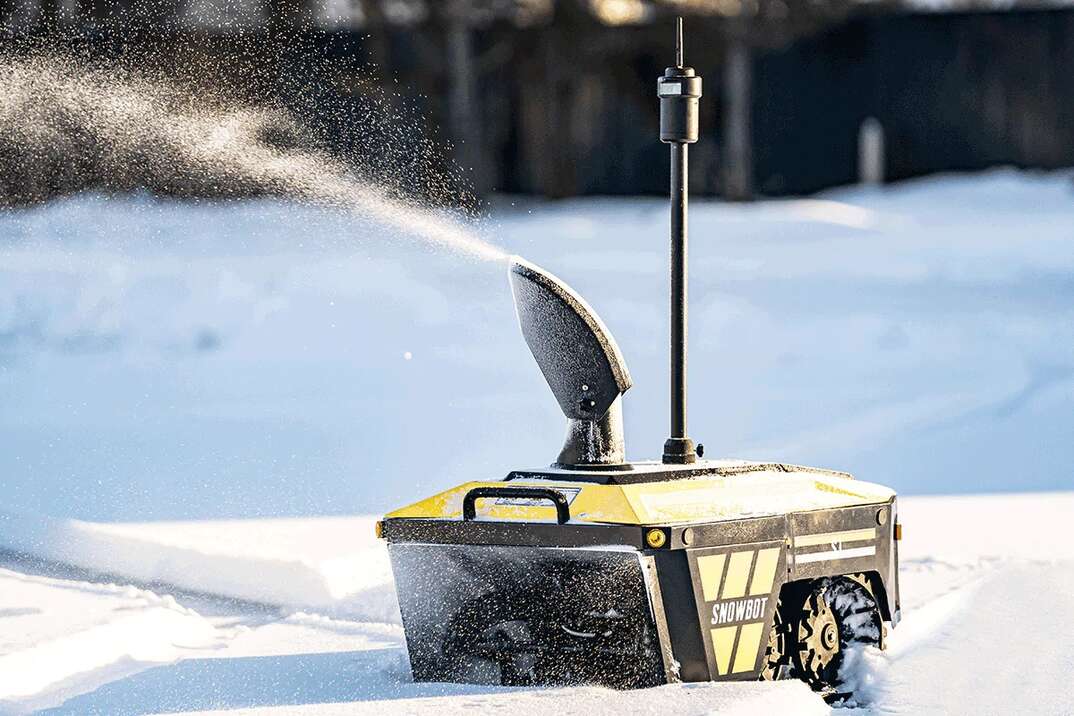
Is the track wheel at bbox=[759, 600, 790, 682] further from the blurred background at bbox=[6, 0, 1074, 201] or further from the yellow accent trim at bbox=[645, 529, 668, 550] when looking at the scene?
the blurred background at bbox=[6, 0, 1074, 201]

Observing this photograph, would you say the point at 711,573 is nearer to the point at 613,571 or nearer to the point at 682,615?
the point at 682,615

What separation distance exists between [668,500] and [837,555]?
697 mm

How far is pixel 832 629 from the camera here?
562 centimetres

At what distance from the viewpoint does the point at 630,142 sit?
22.9 metres

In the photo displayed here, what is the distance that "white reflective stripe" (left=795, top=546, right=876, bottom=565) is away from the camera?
537 centimetres

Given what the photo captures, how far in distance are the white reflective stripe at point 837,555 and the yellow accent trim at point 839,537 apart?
0.10ft

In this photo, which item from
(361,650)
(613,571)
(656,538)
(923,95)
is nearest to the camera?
(656,538)

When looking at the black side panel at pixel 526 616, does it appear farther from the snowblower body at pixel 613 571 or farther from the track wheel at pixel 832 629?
the track wheel at pixel 832 629

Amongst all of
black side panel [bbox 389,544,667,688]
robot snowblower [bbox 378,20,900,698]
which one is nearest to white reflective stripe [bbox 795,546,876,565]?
robot snowblower [bbox 378,20,900,698]

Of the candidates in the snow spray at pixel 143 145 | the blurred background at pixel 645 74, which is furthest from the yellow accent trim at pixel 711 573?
the blurred background at pixel 645 74

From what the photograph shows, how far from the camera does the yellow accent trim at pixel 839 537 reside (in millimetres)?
5363

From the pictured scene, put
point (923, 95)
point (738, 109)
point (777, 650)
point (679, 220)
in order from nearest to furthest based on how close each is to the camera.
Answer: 1. point (777, 650)
2. point (679, 220)
3. point (738, 109)
4. point (923, 95)

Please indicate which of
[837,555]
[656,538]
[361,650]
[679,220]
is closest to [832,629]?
[837,555]

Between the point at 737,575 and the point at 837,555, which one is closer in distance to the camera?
the point at 737,575
